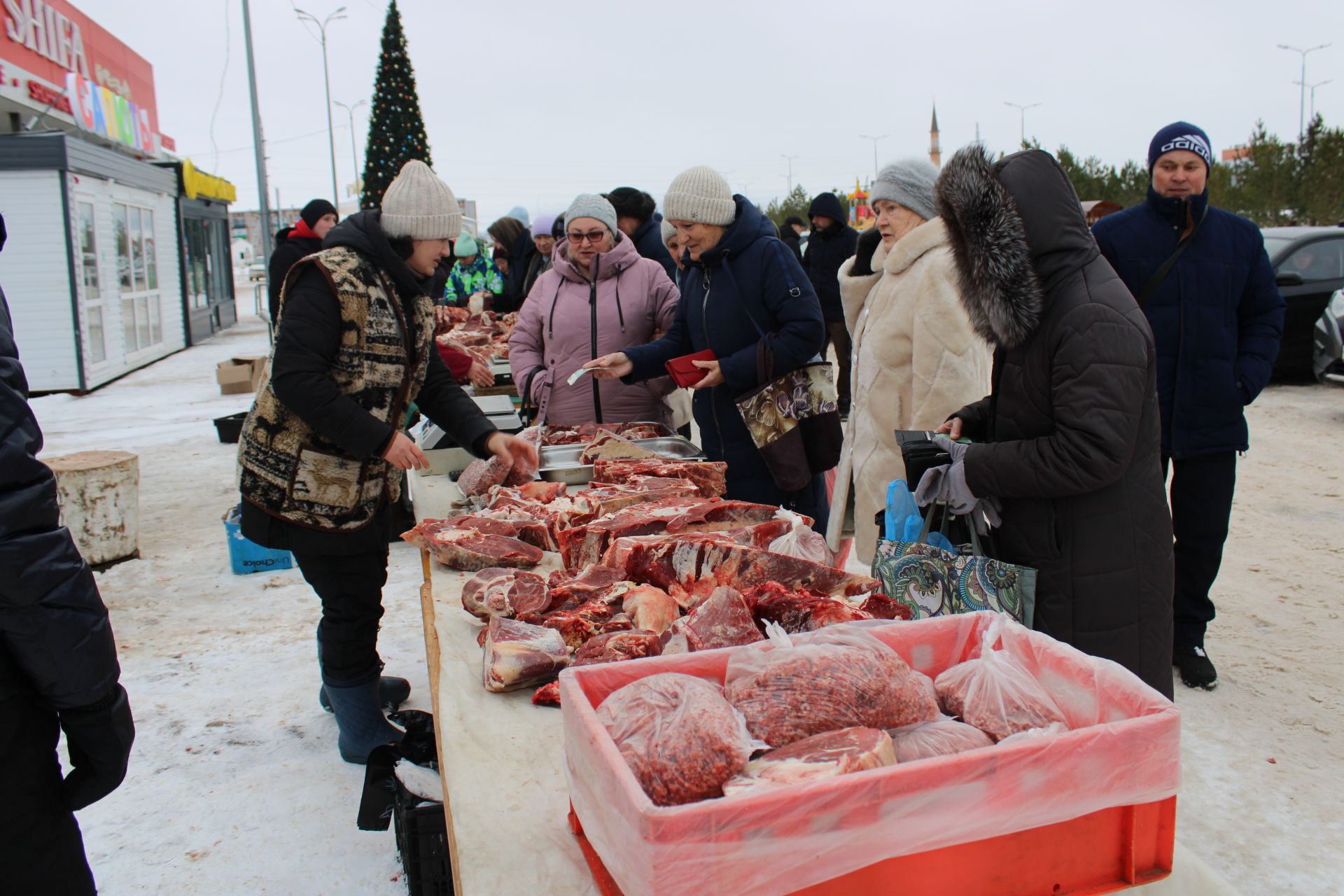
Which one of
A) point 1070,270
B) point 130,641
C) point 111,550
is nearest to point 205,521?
point 111,550

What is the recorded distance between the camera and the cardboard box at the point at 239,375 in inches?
500

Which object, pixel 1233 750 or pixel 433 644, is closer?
pixel 433 644

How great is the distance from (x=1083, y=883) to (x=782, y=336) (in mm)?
2736

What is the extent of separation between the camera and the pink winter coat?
4.80 metres

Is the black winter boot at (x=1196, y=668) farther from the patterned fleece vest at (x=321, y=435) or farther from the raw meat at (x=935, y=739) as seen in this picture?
the patterned fleece vest at (x=321, y=435)

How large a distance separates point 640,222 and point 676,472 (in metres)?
3.66

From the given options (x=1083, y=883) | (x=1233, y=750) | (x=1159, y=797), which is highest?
(x=1159, y=797)

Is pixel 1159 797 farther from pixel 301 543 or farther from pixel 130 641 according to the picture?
pixel 130 641

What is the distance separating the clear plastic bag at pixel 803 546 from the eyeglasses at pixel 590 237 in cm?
252

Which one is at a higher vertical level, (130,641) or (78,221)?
(78,221)

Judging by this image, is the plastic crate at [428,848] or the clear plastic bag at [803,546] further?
the clear plastic bag at [803,546]

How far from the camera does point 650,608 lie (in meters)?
2.33

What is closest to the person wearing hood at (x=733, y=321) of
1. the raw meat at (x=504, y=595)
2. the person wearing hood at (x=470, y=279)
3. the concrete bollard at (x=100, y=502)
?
the raw meat at (x=504, y=595)

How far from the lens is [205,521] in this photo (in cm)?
688
